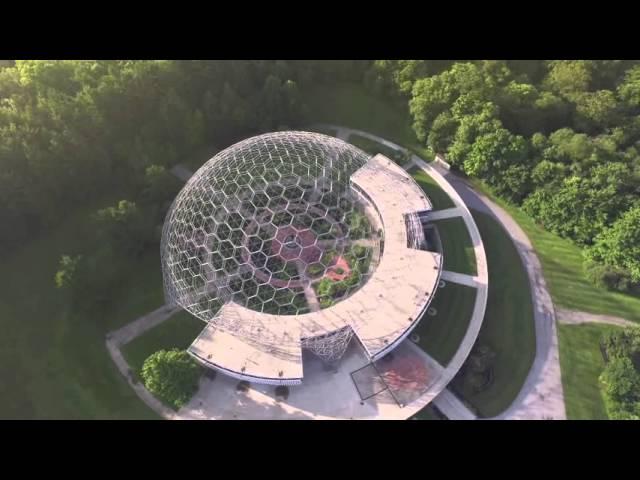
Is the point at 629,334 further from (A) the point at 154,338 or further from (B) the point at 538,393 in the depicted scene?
(A) the point at 154,338

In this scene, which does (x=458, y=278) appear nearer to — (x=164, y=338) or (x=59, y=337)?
(x=164, y=338)

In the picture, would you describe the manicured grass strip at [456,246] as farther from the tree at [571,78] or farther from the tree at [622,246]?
the tree at [571,78]

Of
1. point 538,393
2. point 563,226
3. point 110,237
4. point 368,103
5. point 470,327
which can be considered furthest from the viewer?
point 368,103

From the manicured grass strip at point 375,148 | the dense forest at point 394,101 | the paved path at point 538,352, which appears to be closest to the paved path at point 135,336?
the dense forest at point 394,101

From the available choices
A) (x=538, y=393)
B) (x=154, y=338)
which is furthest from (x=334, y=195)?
(x=538, y=393)

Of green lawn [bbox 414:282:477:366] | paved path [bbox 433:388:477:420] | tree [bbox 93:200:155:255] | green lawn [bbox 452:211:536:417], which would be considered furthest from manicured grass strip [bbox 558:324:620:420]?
tree [bbox 93:200:155:255]

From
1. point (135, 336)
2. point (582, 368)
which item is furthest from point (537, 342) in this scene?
point (135, 336)
